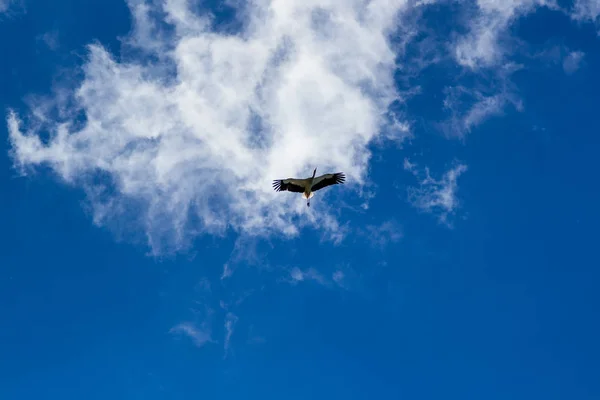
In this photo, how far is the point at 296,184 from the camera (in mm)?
158125

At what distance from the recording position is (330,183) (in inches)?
6220

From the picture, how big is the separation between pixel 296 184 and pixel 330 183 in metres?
5.86

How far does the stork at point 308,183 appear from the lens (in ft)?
518

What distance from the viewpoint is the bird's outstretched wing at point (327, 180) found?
15788 centimetres

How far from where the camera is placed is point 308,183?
158m

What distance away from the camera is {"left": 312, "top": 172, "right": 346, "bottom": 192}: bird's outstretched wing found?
6216 inches

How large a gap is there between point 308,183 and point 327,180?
10.9ft

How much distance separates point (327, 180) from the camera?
15800 cm

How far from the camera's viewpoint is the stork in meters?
158
